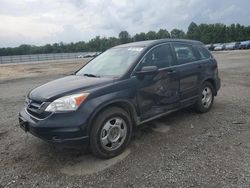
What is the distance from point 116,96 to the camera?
4.28 m

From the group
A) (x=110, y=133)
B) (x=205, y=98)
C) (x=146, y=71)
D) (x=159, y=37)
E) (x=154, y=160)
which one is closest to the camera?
(x=154, y=160)

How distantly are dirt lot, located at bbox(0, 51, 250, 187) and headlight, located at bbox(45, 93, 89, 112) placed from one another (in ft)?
2.88

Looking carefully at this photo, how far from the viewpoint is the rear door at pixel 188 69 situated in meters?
5.56

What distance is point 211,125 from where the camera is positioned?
553 centimetres

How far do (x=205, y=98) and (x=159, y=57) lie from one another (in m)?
1.81

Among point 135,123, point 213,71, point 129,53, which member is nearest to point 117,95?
point 135,123

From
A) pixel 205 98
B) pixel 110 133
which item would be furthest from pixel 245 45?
pixel 110 133

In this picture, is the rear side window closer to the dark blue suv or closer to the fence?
the dark blue suv

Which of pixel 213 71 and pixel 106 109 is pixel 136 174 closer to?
pixel 106 109

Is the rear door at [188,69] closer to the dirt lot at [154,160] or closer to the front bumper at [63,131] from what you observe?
the dirt lot at [154,160]

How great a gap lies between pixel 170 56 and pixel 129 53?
2.88ft

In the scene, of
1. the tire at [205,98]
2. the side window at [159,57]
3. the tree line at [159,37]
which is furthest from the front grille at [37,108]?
the tree line at [159,37]

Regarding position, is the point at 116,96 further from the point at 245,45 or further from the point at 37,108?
the point at 245,45

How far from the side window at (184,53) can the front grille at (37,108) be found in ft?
9.44
